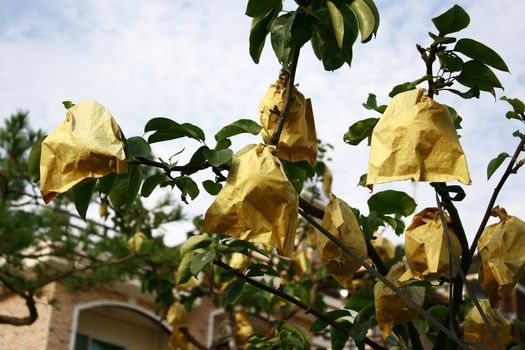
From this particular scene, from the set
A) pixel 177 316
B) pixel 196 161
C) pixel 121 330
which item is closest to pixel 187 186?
pixel 196 161

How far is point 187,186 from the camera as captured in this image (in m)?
1.63

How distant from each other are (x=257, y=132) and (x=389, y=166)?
16.6 inches

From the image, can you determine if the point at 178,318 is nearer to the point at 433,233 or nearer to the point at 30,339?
the point at 433,233

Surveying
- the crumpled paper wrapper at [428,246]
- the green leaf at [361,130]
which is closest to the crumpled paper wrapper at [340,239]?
the crumpled paper wrapper at [428,246]

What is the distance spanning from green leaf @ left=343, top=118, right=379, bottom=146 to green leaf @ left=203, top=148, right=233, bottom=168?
0.40 m

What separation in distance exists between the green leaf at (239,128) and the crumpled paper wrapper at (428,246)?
38 cm

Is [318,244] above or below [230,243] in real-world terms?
below

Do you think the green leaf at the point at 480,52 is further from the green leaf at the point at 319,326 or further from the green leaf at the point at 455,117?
the green leaf at the point at 319,326

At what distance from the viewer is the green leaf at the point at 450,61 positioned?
1531mm

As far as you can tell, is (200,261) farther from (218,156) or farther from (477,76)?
(477,76)

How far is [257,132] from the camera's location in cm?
165

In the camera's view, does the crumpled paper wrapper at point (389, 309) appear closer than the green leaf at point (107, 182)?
No

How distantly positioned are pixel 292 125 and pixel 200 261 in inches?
21.6

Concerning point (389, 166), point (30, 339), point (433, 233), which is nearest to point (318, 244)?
point (433, 233)
